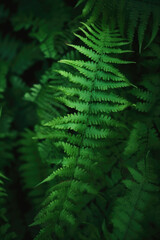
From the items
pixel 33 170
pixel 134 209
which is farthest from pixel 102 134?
pixel 33 170

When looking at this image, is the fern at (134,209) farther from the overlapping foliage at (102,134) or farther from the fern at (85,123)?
the fern at (85,123)

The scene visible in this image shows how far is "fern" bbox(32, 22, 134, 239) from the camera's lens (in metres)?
1.36

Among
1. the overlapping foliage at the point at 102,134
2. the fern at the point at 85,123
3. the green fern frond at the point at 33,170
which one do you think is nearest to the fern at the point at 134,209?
the overlapping foliage at the point at 102,134

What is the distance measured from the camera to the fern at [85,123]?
1.36 metres

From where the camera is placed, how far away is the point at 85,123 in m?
1.42

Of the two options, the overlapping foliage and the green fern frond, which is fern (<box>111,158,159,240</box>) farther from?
the green fern frond

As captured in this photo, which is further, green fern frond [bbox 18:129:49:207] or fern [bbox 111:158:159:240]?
green fern frond [bbox 18:129:49:207]

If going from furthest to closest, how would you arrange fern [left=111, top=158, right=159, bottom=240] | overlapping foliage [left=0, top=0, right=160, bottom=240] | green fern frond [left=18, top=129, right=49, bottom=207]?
green fern frond [left=18, top=129, right=49, bottom=207] < overlapping foliage [left=0, top=0, right=160, bottom=240] < fern [left=111, top=158, right=159, bottom=240]

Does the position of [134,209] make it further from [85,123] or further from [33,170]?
[33,170]

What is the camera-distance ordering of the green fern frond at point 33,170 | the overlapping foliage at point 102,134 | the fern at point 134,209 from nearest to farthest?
the fern at point 134,209 < the overlapping foliage at point 102,134 < the green fern frond at point 33,170

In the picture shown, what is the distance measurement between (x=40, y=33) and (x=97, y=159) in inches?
66.4

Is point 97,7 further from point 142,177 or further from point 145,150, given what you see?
point 142,177

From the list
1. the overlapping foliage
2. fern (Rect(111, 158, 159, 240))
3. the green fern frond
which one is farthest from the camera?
the green fern frond

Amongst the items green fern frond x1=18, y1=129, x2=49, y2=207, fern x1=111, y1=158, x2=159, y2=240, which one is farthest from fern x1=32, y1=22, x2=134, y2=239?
green fern frond x1=18, y1=129, x2=49, y2=207
